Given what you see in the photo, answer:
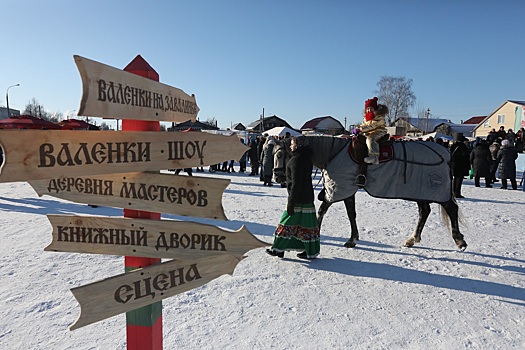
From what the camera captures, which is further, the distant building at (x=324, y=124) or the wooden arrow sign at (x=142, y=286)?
the distant building at (x=324, y=124)

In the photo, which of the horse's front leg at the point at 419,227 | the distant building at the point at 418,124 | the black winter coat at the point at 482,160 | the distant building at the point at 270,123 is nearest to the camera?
the horse's front leg at the point at 419,227

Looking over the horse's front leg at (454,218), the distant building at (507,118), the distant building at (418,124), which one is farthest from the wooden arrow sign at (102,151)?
the distant building at (418,124)

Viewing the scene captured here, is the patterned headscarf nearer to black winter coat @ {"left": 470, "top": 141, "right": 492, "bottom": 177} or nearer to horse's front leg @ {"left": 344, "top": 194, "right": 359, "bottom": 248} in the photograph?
horse's front leg @ {"left": 344, "top": 194, "right": 359, "bottom": 248}

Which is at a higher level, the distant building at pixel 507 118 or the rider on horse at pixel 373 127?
the distant building at pixel 507 118

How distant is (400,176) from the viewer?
16.1ft

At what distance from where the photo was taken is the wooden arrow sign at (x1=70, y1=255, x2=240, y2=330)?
1.47 meters

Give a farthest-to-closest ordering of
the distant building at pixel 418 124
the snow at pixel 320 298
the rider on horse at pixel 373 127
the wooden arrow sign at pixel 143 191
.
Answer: the distant building at pixel 418 124, the rider on horse at pixel 373 127, the snow at pixel 320 298, the wooden arrow sign at pixel 143 191

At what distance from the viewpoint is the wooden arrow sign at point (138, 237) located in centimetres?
156

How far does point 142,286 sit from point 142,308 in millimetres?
193

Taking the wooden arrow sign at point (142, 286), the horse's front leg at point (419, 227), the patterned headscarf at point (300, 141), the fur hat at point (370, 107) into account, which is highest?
the fur hat at point (370, 107)

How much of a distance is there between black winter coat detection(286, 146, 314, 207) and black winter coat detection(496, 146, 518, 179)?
1051 centimetres

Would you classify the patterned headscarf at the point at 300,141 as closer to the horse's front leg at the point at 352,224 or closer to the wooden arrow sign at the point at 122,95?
the horse's front leg at the point at 352,224

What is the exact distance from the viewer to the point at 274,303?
320 cm

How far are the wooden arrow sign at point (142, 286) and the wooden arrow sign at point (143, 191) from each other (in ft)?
0.94
